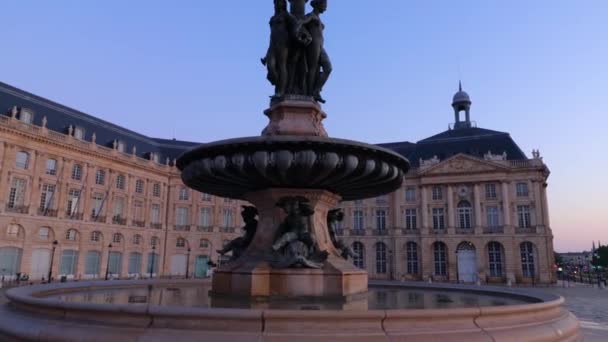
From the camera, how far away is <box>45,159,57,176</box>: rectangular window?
43.6 metres

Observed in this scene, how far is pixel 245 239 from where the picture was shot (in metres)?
8.34

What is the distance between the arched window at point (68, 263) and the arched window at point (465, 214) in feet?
146

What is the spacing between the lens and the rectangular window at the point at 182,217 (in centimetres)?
5872

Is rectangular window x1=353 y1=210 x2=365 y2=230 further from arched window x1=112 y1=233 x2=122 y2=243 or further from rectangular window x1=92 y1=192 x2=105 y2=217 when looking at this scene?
rectangular window x1=92 y1=192 x2=105 y2=217

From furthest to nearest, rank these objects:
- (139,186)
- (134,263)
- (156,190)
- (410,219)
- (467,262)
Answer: (156,190) → (410,219) → (139,186) → (467,262) → (134,263)

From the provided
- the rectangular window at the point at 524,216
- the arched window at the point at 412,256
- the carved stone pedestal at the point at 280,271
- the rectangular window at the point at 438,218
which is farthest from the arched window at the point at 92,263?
the rectangular window at the point at 524,216

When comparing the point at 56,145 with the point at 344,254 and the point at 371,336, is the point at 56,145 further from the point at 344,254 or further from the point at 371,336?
the point at 371,336

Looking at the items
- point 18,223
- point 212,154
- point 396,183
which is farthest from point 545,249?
point 18,223

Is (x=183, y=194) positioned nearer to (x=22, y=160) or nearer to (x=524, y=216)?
(x=22, y=160)

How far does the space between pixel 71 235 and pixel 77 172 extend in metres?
6.89

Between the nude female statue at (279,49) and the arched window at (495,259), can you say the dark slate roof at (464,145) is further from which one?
the nude female statue at (279,49)

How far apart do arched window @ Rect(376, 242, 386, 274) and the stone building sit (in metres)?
0.18

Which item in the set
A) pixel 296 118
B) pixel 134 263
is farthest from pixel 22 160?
pixel 296 118

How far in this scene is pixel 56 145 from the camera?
43812 mm
